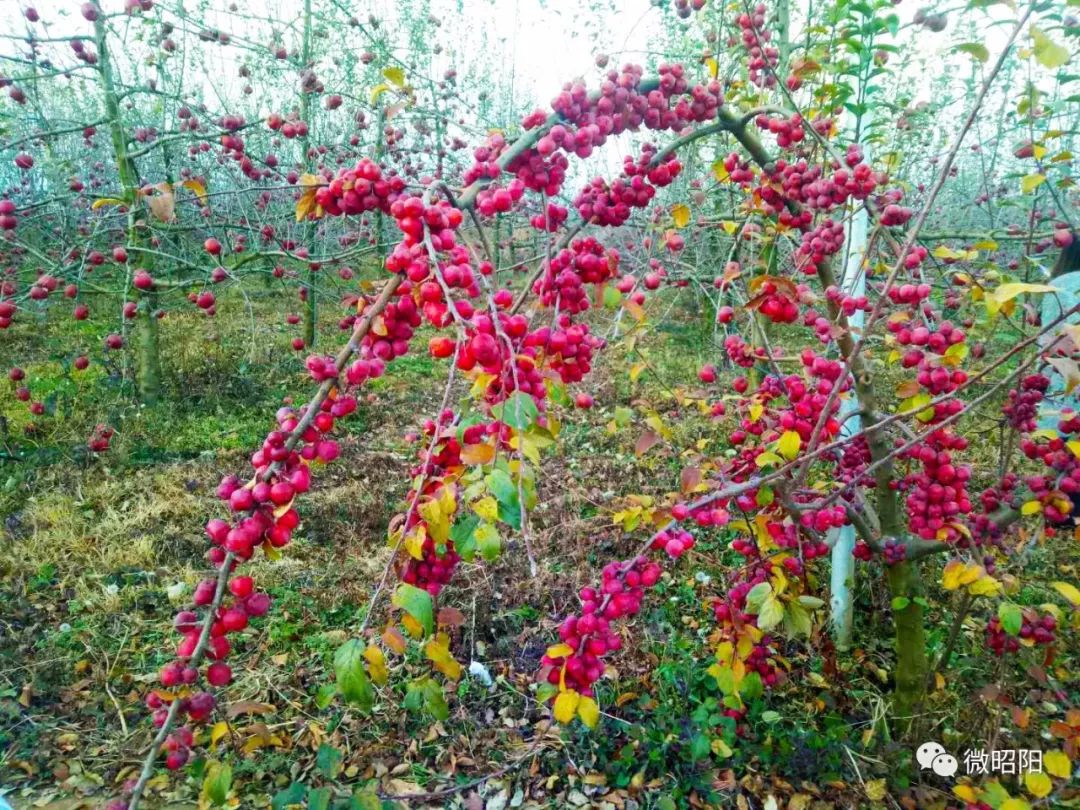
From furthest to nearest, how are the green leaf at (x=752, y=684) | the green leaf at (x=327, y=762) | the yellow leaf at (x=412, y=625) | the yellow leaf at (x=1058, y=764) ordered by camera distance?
the green leaf at (x=752, y=684), the yellow leaf at (x=1058, y=764), the green leaf at (x=327, y=762), the yellow leaf at (x=412, y=625)

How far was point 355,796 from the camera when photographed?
3.98 feet

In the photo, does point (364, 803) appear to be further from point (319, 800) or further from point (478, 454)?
point (478, 454)

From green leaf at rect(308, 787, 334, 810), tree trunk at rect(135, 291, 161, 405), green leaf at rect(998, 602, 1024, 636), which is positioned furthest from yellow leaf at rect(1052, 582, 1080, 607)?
tree trunk at rect(135, 291, 161, 405)

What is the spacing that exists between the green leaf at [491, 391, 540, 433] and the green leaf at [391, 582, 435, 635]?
0.34 meters

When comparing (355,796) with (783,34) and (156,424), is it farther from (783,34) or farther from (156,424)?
(783,34)

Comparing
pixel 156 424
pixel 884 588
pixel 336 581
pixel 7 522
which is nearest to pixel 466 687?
pixel 336 581

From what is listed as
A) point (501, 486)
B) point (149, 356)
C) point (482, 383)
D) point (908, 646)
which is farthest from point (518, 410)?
point (149, 356)

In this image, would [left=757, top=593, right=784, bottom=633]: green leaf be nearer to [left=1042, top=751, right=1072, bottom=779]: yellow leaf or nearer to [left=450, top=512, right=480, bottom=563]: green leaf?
[left=1042, top=751, right=1072, bottom=779]: yellow leaf

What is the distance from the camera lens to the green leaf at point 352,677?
1059 mm

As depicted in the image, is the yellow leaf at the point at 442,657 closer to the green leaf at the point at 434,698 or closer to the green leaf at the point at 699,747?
the green leaf at the point at 434,698

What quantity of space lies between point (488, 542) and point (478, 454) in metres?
0.16

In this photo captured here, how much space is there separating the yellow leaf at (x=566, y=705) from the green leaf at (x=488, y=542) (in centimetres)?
51

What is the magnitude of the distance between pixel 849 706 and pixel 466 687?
5.13ft

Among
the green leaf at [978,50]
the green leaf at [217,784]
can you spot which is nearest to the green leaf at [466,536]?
the green leaf at [217,784]
